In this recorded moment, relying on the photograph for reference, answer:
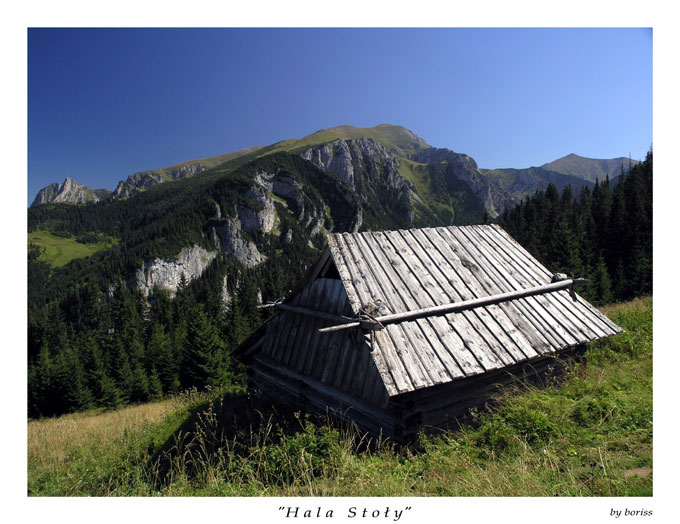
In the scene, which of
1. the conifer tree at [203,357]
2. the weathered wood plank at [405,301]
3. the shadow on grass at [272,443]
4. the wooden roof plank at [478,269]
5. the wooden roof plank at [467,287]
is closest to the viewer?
the shadow on grass at [272,443]

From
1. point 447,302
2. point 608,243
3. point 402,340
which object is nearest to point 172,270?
point 608,243

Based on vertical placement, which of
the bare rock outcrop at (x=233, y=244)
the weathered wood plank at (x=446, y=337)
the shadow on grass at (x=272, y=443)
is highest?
the bare rock outcrop at (x=233, y=244)

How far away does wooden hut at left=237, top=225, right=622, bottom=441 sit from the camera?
235 inches

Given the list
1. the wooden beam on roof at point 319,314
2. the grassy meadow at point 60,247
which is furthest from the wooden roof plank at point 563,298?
the grassy meadow at point 60,247

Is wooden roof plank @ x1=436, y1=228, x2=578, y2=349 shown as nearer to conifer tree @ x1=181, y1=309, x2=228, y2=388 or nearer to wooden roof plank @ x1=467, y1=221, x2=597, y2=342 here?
wooden roof plank @ x1=467, y1=221, x2=597, y2=342

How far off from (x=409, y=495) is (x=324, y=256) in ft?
16.2

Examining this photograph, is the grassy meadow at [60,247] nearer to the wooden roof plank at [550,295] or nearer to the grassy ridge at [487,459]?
the grassy ridge at [487,459]

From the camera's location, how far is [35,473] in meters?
7.11

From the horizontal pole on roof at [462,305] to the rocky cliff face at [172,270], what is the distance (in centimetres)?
13400

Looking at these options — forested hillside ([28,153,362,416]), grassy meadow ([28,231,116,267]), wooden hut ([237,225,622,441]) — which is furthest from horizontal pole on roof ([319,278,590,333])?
grassy meadow ([28,231,116,267])

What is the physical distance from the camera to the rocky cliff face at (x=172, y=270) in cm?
12606

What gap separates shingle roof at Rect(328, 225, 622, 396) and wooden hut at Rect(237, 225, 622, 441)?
2 centimetres
